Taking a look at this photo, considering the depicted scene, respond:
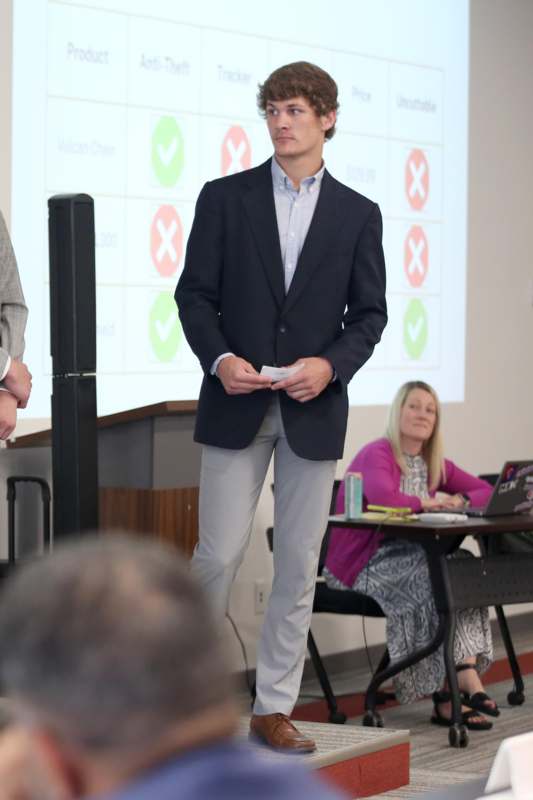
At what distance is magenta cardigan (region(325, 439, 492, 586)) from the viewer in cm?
511

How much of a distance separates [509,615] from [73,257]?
14.7ft

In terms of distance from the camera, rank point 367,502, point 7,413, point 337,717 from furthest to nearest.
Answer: point 367,502 < point 337,717 < point 7,413

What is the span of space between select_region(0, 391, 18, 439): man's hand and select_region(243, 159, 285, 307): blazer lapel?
29.9 inches

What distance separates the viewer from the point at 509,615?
686cm

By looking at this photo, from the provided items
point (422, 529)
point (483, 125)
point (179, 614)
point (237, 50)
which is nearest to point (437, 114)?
point (483, 125)

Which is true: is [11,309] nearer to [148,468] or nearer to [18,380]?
[18,380]

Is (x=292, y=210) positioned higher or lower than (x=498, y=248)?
lower

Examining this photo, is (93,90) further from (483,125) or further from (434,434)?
(483,125)

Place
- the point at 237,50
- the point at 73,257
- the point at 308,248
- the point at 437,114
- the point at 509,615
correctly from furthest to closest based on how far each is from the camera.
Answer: the point at 509,615
the point at 437,114
the point at 237,50
the point at 308,248
the point at 73,257

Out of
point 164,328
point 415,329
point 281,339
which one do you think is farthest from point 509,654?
point 281,339

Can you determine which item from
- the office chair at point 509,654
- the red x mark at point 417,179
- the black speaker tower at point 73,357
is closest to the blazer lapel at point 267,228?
the black speaker tower at point 73,357

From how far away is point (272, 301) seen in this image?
340cm

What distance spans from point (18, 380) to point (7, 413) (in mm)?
80

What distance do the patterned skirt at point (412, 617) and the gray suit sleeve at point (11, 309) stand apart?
7.58ft
